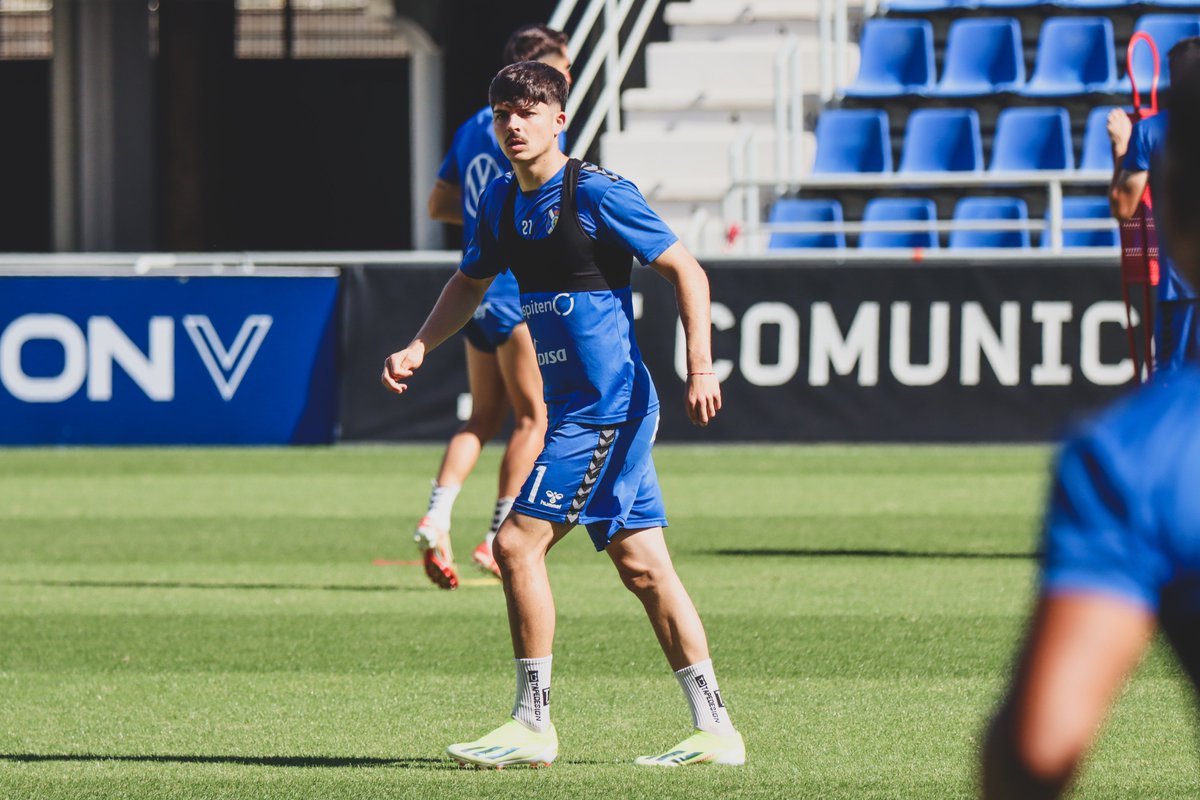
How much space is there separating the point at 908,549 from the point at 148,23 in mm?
19229

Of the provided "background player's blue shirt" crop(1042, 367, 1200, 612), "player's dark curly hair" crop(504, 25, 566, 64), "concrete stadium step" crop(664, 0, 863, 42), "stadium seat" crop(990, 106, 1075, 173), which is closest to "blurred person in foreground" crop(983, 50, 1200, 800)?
"background player's blue shirt" crop(1042, 367, 1200, 612)

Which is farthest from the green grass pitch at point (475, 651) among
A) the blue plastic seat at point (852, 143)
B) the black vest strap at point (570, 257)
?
the blue plastic seat at point (852, 143)

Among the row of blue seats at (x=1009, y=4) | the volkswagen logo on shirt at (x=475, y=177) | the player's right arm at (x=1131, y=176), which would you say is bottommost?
the volkswagen logo on shirt at (x=475, y=177)

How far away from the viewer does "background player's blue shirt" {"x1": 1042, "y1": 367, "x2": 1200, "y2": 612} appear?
181 cm

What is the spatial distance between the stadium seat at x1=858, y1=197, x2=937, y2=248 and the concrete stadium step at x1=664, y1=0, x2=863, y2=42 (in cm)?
381

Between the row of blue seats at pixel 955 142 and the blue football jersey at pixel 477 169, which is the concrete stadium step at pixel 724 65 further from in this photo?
the blue football jersey at pixel 477 169

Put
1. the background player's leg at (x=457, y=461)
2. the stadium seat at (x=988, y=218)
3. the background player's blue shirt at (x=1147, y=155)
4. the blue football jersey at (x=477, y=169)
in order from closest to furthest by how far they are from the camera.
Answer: the background player's blue shirt at (x=1147, y=155) < the background player's leg at (x=457, y=461) < the blue football jersey at (x=477, y=169) < the stadium seat at (x=988, y=218)

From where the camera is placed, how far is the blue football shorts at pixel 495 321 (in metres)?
8.02

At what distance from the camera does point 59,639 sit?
706 centimetres

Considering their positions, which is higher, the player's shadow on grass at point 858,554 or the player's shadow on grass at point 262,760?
the player's shadow on grass at point 262,760

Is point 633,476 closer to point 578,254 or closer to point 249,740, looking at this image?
point 578,254

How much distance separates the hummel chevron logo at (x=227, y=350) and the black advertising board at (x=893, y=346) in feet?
3.61

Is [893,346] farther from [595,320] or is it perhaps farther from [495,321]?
[595,320]

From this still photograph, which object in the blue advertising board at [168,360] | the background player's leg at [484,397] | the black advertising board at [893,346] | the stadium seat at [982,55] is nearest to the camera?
the background player's leg at [484,397]
